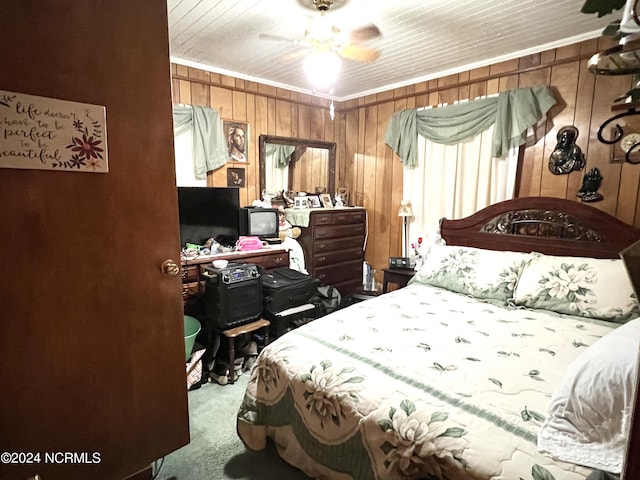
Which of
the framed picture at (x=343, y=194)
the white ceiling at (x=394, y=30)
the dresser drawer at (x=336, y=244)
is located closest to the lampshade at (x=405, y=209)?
the dresser drawer at (x=336, y=244)

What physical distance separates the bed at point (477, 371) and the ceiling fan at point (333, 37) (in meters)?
1.59

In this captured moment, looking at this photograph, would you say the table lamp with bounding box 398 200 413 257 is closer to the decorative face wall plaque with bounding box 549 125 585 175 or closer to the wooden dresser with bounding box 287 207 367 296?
the wooden dresser with bounding box 287 207 367 296

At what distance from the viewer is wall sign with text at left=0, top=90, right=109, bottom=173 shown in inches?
42.5

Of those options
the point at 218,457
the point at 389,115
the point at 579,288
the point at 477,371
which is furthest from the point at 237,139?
the point at 579,288

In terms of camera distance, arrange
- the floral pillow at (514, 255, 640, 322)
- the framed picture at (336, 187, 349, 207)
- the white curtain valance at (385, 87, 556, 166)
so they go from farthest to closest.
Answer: the framed picture at (336, 187, 349, 207) < the white curtain valance at (385, 87, 556, 166) < the floral pillow at (514, 255, 640, 322)

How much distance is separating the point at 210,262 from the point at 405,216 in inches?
83.6

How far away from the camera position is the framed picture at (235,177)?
11.2ft

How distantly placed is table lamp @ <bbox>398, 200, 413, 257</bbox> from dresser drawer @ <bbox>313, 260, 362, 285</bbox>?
1.94 feet

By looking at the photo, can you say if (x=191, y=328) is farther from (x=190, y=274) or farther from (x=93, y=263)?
(x=93, y=263)

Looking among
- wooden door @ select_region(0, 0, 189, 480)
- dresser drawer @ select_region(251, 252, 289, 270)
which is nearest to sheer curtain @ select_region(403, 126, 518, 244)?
dresser drawer @ select_region(251, 252, 289, 270)

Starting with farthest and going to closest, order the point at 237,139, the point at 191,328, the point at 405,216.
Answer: the point at 405,216, the point at 237,139, the point at 191,328

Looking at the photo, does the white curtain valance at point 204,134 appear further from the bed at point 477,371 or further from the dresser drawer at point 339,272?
the bed at point 477,371

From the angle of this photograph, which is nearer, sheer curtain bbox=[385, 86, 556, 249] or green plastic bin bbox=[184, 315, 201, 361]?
green plastic bin bbox=[184, 315, 201, 361]

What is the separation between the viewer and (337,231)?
382cm
